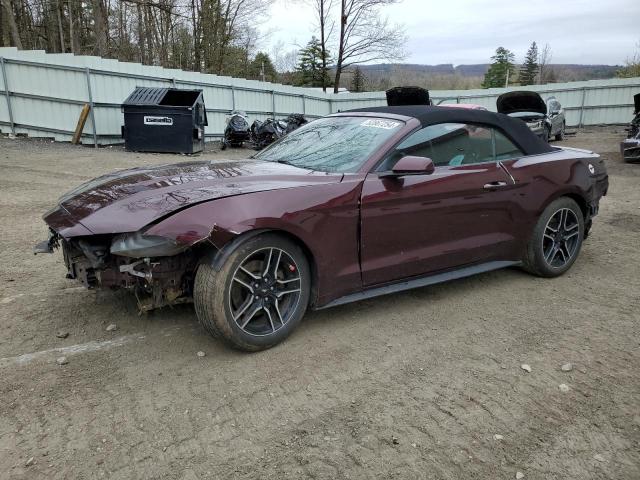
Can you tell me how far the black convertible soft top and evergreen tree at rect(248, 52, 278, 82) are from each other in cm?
4224

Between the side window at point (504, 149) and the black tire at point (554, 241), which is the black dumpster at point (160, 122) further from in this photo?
the black tire at point (554, 241)

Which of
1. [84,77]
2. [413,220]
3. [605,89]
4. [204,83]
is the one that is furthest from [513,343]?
[605,89]

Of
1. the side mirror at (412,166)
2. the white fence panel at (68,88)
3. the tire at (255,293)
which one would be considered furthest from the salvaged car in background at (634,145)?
the white fence panel at (68,88)

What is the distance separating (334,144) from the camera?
4.06 m

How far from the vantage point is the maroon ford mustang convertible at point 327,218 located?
3.02m

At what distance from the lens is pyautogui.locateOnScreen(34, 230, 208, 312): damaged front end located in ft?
9.43

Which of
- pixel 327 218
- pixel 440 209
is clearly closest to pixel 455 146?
pixel 440 209

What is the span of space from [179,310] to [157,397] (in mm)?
1168

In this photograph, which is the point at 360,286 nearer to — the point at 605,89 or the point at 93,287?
the point at 93,287

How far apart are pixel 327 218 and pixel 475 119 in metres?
1.81

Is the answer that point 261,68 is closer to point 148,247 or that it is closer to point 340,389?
point 148,247

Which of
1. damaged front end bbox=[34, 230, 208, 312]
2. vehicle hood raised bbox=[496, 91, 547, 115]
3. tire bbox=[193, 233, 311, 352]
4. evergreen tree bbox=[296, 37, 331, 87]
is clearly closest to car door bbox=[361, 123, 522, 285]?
tire bbox=[193, 233, 311, 352]

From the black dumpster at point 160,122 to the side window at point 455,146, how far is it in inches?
420

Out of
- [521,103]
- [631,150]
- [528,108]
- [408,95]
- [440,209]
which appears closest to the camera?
[440,209]
